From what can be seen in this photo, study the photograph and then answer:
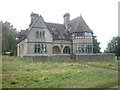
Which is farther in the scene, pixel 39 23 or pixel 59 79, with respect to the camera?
pixel 39 23

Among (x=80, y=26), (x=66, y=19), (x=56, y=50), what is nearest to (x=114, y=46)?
(x=80, y=26)

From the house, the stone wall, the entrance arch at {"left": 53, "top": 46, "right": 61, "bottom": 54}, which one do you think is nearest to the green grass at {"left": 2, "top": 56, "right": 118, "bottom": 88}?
the stone wall

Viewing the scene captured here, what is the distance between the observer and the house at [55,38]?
3331cm

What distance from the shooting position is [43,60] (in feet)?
88.2

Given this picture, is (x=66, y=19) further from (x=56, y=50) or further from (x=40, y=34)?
(x=40, y=34)

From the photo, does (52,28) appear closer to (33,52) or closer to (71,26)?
(71,26)

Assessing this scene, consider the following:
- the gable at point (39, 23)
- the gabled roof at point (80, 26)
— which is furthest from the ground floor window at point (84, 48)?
the gable at point (39, 23)

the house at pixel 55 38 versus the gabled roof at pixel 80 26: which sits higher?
the gabled roof at pixel 80 26

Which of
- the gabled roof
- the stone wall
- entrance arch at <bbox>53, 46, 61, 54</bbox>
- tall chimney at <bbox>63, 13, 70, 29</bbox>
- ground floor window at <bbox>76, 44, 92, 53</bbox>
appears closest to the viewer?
the stone wall

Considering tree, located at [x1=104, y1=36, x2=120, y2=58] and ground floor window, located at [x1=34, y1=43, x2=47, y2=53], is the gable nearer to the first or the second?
ground floor window, located at [x1=34, y1=43, x2=47, y2=53]

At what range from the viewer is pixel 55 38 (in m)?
36.1

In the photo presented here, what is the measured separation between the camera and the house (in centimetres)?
3331

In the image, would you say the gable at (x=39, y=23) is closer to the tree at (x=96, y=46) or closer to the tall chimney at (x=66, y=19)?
the tall chimney at (x=66, y=19)

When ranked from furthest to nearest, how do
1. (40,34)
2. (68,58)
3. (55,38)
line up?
1. (55,38)
2. (40,34)
3. (68,58)
